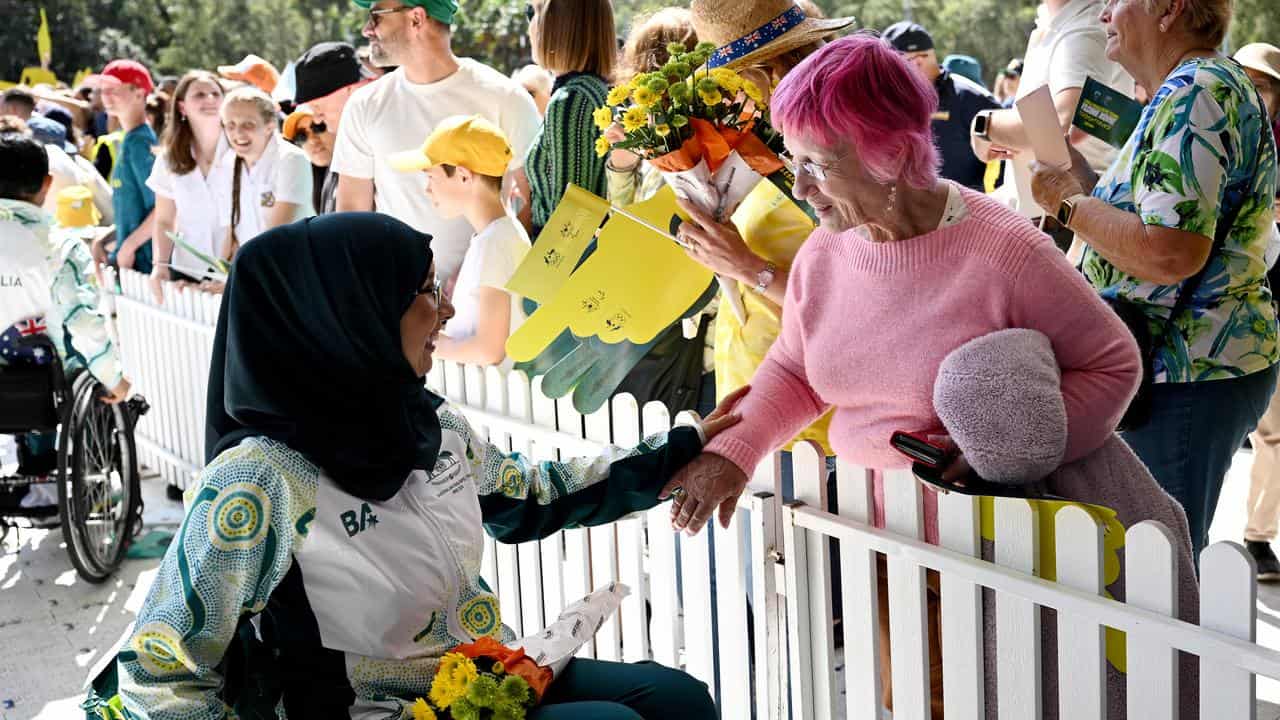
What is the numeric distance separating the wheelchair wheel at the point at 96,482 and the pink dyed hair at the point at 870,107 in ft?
13.4

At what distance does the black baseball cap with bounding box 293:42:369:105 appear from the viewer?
21.4ft

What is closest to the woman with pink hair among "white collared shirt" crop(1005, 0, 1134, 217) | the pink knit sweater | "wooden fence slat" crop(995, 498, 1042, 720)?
the pink knit sweater

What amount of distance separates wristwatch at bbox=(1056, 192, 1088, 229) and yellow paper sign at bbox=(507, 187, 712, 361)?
2.82 feet

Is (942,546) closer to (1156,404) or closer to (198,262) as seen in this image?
(1156,404)

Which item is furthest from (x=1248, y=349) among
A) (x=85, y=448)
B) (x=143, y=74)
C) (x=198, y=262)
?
(x=143, y=74)

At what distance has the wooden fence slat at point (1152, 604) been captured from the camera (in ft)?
6.38

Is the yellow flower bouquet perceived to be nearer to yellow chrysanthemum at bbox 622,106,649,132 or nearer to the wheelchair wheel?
yellow chrysanthemum at bbox 622,106,649,132

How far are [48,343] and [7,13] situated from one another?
41406 millimetres

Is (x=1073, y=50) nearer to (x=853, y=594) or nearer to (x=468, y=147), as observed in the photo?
(x=468, y=147)

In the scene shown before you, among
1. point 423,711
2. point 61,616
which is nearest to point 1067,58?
point 423,711

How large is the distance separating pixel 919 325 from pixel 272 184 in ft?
15.8

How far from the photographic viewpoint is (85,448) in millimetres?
5434

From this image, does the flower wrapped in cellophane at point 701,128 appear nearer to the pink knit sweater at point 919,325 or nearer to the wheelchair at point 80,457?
the pink knit sweater at point 919,325

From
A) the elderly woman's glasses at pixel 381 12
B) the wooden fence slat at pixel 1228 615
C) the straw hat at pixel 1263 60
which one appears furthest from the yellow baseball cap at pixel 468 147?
the straw hat at pixel 1263 60
